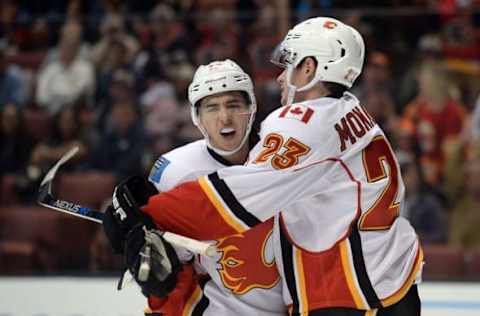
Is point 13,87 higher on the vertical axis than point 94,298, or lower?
higher

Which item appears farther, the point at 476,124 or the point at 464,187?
the point at 476,124

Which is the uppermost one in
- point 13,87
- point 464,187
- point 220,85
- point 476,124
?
point 220,85

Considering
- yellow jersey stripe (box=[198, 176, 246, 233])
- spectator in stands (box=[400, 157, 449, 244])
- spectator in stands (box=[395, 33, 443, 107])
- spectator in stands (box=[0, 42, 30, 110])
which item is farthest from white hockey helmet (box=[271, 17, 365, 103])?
spectator in stands (box=[0, 42, 30, 110])

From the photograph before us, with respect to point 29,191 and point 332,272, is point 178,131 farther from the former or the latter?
point 332,272

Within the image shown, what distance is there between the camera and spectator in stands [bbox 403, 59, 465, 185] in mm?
5562

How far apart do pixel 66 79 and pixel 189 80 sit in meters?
0.75

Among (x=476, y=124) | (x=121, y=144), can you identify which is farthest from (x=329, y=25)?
(x=121, y=144)

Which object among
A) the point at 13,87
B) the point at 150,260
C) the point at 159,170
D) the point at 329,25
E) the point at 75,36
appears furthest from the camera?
the point at 75,36

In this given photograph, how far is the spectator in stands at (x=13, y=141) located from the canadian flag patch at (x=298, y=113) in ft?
12.0

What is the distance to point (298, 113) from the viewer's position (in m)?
2.70

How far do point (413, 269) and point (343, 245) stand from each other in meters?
0.24

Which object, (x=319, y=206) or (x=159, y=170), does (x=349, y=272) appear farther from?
(x=159, y=170)

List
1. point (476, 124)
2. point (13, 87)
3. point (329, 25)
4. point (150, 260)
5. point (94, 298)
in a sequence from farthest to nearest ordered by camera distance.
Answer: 1. point (13, 87)
2. point (476, 124)
3. point (94, 298)
4. point (329, 25)
5. point (150, 260)

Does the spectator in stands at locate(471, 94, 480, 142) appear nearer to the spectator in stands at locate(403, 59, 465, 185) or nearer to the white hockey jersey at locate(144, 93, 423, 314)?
the spectator in stands at locate(403, 59, 465, 185)
